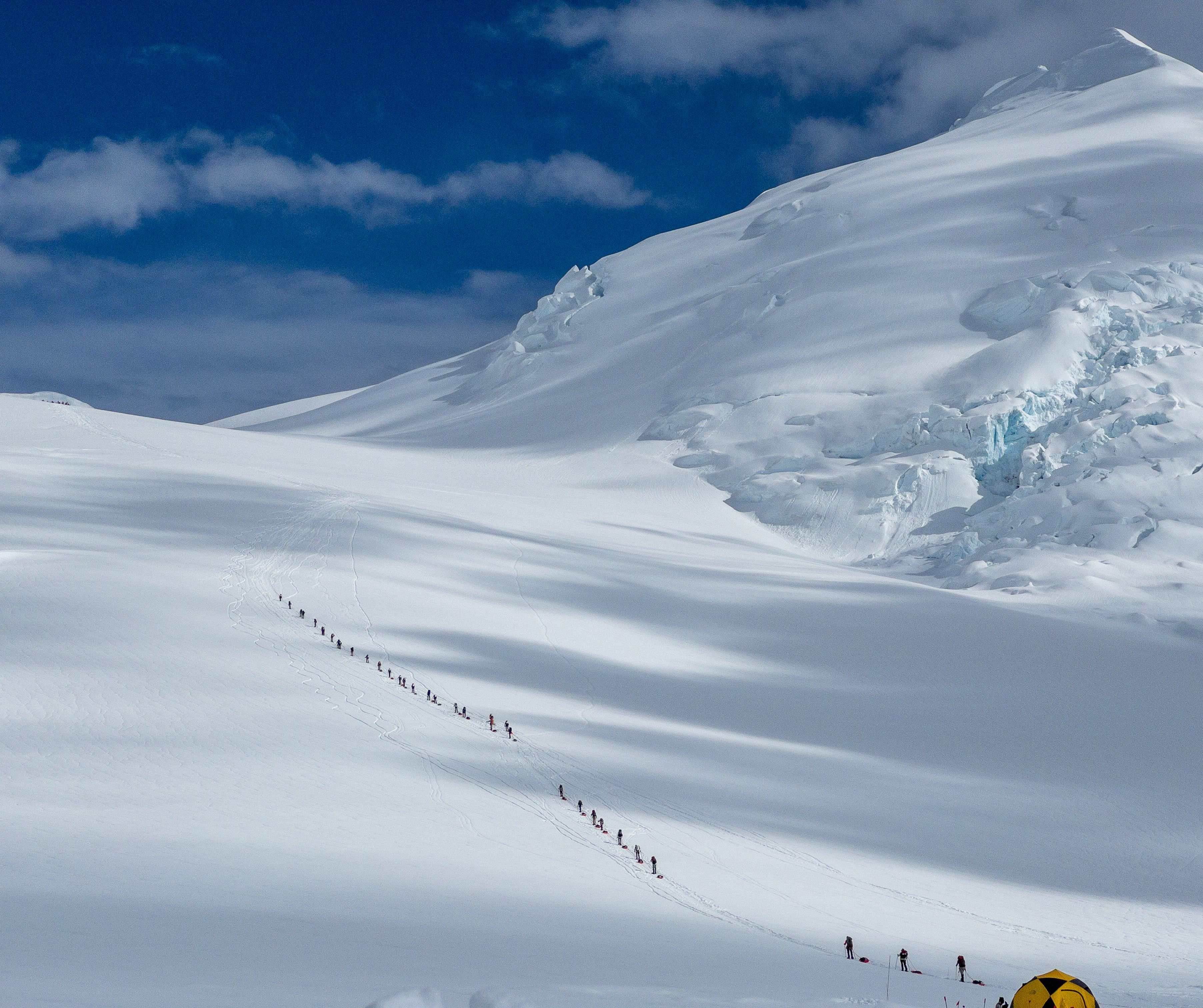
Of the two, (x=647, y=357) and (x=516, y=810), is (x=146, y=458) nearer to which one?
(x=516, y=810)

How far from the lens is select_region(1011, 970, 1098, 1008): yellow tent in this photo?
748cm

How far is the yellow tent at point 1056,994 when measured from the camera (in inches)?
A: 295

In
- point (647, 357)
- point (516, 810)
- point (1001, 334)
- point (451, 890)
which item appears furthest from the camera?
point (647, 357)

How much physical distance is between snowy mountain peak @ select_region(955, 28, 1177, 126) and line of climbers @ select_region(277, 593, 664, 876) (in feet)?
369

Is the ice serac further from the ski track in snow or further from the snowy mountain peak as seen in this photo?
the ski track in snow

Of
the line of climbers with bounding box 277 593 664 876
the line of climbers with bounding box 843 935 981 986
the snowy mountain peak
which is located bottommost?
the line of climbers with bounding box 843 935 981 986

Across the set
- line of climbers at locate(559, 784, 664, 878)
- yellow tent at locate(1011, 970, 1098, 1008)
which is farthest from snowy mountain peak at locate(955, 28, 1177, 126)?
yellow tent at locate(1011, 970, 1098, 1008)

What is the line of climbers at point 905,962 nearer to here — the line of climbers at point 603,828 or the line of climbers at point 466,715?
the line of climbers at point 466,715

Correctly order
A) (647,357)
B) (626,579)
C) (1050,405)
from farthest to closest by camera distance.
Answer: (647,357) → (1050,405) → (626,579)

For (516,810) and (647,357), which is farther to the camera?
(647,357)

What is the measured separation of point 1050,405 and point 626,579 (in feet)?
111

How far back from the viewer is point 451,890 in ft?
46.8

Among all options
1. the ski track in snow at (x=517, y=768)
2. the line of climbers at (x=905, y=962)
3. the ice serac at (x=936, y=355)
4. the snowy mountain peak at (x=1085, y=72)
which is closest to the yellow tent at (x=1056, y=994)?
the line of climbers at (x=905, y=962)

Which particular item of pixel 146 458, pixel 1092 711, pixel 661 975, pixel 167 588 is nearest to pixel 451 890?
pixel 661 975
